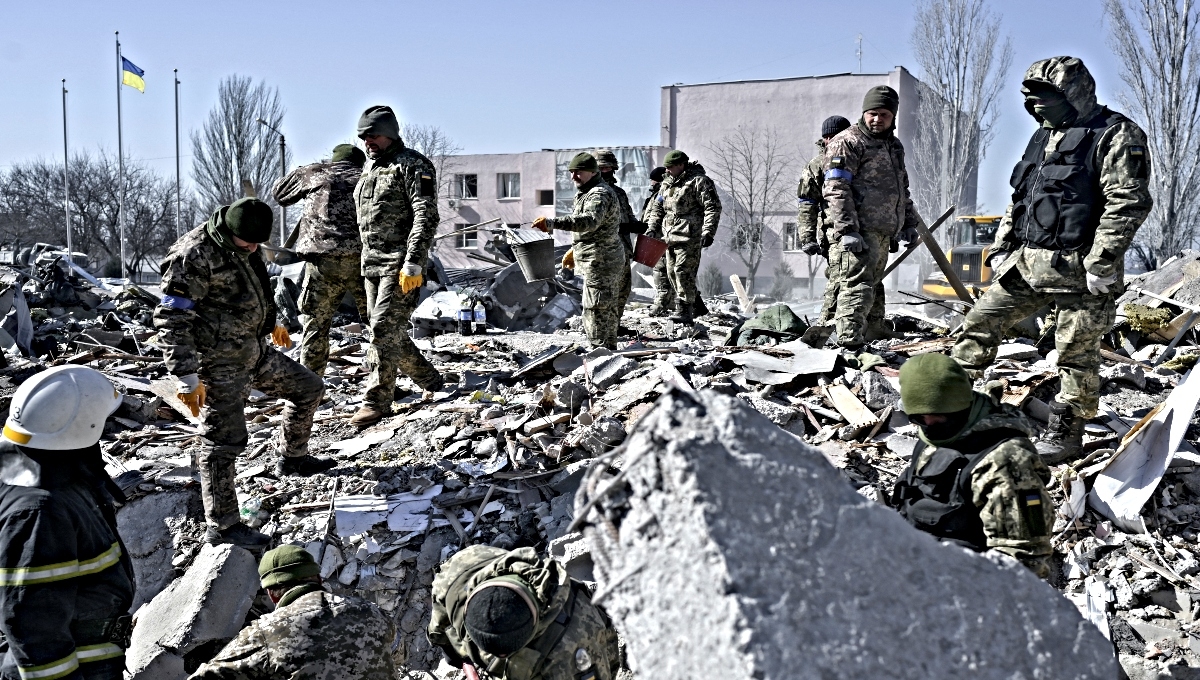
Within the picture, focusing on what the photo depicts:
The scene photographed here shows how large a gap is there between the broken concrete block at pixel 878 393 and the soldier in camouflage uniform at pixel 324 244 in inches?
138

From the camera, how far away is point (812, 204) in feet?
23.0

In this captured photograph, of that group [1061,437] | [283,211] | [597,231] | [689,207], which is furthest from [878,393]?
[283,211]

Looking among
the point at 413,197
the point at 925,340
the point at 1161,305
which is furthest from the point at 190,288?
the point at 1161,305

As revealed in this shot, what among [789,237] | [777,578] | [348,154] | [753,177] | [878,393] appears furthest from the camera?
[789,237]

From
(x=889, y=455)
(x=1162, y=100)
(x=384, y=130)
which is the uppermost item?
(x=1162, y=100)

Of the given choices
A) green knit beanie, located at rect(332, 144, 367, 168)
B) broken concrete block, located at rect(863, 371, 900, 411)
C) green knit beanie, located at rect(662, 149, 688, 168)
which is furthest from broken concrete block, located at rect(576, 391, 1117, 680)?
green knit beanie, located at rect(662, 149, 688, 168)

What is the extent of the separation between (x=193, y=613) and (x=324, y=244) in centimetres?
270

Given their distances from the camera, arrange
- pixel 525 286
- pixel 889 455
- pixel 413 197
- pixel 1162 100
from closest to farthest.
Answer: pixel 889 455 → pixel 413 197 → pixel 525 286 → pixel 1162 100

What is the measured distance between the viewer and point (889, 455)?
15.5ft

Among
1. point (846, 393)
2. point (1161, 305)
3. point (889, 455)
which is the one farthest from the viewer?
point (1161, 305)

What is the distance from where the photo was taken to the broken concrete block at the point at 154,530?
4.55 m

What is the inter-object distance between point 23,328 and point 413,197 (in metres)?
5.76

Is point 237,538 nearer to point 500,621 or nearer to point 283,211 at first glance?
point 500,621

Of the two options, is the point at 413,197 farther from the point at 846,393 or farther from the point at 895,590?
the point at 895,590
